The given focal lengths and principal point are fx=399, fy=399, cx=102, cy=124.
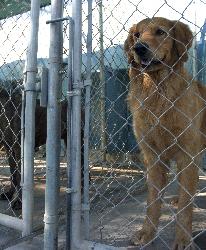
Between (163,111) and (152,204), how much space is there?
2.32 feet

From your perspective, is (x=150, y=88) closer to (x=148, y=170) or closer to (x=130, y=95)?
(x=130, y=95)

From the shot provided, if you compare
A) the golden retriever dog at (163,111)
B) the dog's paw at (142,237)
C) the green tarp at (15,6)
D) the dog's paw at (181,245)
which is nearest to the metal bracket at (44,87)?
the golden retriever dog at (163,111)

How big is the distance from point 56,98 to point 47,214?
2.23ft

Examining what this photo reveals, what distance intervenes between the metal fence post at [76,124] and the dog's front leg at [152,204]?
0.62 m

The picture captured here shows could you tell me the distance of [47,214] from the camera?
2.33 metres

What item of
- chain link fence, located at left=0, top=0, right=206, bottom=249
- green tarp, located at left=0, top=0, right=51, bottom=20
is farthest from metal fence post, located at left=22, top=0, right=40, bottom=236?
green tarp, located at left=0, top=0, right=51, bottom=20

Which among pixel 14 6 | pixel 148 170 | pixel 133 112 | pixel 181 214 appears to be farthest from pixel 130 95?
pixel 14 6

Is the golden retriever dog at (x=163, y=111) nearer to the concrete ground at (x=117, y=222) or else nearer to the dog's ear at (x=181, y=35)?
the dog's ear at (x=181, y=35)

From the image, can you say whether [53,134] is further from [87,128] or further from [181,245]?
[181,245]

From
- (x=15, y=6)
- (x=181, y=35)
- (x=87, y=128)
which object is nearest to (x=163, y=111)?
(x=181, y=35)

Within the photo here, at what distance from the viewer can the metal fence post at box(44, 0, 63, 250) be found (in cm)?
232

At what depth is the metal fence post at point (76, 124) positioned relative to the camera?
2.27 meters

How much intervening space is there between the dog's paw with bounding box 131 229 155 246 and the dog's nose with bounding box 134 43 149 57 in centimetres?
127

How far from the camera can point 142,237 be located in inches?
109
